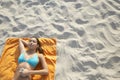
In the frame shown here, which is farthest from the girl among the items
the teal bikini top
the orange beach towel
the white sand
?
the white sand

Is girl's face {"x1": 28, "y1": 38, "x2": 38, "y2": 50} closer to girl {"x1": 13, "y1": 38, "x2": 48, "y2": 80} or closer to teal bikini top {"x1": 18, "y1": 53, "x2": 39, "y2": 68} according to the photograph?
girl {"x1": 13, "y1": 38, "x2": 48, "y2": 80}

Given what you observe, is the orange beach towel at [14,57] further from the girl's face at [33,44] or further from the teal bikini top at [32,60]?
the girl's face at [33,44]

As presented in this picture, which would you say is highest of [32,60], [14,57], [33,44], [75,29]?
[75,29]

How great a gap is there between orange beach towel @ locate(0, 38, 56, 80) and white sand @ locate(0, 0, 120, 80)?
0.36ft

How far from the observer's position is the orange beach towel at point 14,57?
3.63 meters

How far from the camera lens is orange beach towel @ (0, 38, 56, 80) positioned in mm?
3628

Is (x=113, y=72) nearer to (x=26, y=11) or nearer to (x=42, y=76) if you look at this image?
(x=42, y=76)

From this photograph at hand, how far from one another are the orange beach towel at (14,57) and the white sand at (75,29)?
0.11 meters

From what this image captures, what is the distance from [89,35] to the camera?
4.23 metres

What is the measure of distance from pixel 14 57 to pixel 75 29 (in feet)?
4.37

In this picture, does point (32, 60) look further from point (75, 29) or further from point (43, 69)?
point (75, 29)

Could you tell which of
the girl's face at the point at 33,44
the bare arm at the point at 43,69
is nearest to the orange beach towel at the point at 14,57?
the bare arm at the point at 43,69

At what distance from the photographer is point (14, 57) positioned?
12.8ft

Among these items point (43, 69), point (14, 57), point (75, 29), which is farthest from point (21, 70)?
point (75, 29)
